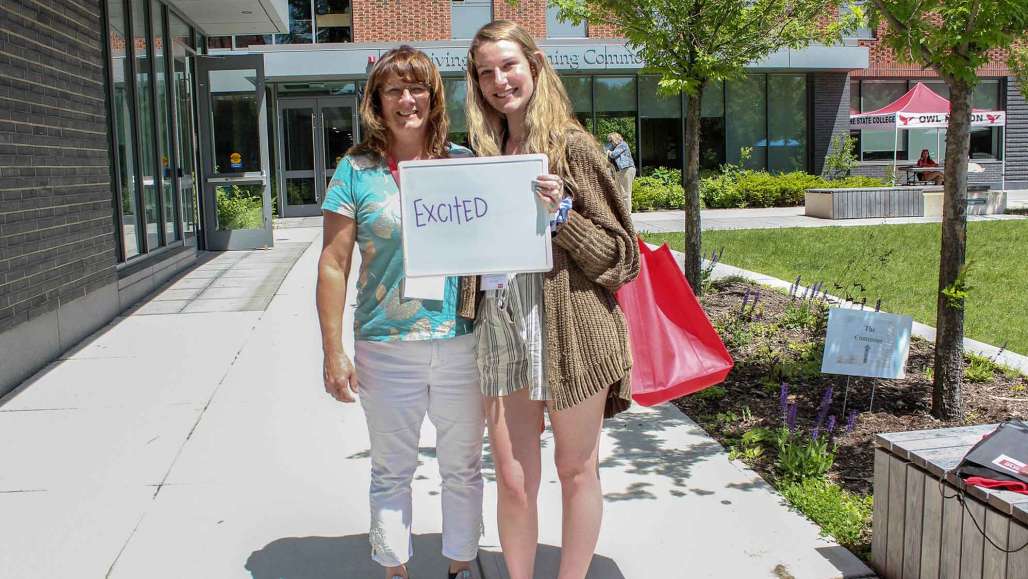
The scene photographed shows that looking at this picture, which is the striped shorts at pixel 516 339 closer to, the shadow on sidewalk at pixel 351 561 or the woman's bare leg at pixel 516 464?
the woman's bare leg at pixel 516 464

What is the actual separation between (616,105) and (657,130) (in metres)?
1.24

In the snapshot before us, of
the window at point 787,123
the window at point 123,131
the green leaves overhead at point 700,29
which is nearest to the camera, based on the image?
the green leaves overhead at point 700,29

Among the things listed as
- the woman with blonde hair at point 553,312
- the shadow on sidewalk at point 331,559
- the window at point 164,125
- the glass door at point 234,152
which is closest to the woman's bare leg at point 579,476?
the woman with blonde hair at point 553,312

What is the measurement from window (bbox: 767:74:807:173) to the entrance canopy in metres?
1.50

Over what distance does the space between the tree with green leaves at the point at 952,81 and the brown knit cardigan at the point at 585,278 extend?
2.81m

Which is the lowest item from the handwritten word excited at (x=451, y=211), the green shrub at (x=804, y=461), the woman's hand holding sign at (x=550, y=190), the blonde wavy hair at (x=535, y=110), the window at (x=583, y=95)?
the green shrub at (x=804, y=461)

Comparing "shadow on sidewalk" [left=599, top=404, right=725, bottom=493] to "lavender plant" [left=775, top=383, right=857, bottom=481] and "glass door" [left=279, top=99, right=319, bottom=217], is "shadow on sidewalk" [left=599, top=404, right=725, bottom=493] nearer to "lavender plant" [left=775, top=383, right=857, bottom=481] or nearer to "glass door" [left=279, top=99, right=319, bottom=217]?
"lavender plant" [left=775, top=383, right=857, bottom=481]

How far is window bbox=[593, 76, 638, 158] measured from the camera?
25062 mm

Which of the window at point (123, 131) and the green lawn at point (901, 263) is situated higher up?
the window at point (123, 131)

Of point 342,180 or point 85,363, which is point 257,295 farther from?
point 342,180

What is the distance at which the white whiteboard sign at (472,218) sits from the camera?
2.91m

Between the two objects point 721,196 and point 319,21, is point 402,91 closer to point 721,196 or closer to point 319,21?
point 721,196

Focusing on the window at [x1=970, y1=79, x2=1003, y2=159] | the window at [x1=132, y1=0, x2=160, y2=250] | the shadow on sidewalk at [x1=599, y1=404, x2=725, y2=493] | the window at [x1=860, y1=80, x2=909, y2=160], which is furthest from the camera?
the window at [x1=970, y1=79, x2=1003, y2=159]

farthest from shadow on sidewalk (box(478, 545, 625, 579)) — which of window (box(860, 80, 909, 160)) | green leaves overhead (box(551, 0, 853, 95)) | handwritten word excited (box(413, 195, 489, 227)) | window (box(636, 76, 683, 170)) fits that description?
window (box(860, 80, 909, 160))
